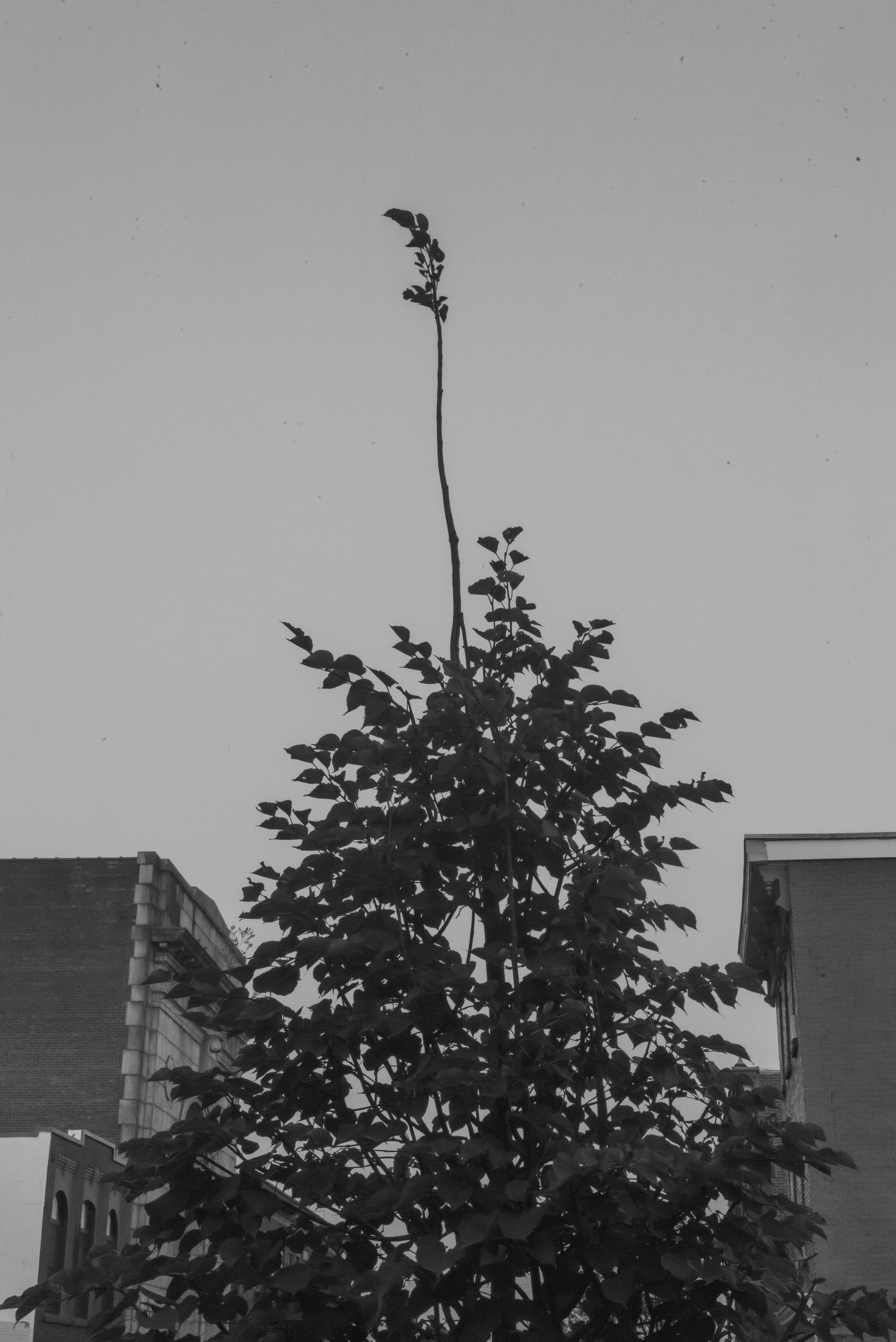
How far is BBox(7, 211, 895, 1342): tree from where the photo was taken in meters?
4.63

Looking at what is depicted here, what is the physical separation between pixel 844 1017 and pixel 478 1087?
15.4 metres

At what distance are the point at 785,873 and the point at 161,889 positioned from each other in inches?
783

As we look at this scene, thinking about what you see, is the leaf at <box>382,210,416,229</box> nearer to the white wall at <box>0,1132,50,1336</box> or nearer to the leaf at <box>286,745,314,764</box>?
the leaf at <box>286,745,314,764</box>

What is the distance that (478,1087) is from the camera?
4.66 metres

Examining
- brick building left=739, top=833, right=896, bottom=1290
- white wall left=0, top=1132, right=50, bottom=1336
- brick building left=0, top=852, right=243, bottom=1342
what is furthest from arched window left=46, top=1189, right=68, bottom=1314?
brick building left=739, top=833, right=896, bottom=1290

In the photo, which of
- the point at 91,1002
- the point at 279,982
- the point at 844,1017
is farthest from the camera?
the point at 91,1002

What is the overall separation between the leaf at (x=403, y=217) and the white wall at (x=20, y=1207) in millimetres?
24250

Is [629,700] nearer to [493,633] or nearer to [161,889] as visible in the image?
[493,633]

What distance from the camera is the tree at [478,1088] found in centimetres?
463

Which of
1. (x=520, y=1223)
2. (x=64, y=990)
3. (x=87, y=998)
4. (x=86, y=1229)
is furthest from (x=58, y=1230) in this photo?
(x=520, y=1223)

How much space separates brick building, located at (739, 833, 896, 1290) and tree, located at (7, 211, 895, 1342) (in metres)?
13.1

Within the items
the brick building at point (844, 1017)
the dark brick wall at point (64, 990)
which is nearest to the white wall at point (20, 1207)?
the dark brick wall at point (64, 990)

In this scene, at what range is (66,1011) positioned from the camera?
34844 millimetres

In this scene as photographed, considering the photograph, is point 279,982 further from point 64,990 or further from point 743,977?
point 64,990
